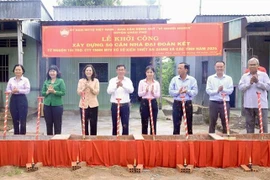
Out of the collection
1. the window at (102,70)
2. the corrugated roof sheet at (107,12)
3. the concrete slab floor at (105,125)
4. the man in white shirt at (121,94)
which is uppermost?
the corrugated roof sheet at (107,12)

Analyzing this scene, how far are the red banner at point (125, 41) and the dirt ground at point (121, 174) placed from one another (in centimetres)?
502

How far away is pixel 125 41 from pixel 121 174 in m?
5.36

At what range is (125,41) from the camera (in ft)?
27.8

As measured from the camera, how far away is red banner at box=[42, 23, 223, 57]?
8336 mm

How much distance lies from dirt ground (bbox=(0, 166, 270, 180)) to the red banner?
502 centimetres

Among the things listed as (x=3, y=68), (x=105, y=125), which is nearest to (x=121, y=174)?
(x=105, y=125)

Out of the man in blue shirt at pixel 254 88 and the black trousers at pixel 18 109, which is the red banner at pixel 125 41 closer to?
the black trousers at pixel 18 109

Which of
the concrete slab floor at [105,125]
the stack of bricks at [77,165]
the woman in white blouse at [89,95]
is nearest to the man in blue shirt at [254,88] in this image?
the concrete slab floor at [105,125]

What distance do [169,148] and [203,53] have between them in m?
4.94

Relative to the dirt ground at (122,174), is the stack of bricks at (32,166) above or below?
above

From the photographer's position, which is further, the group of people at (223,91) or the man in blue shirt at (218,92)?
the man in blue shirt at (218,92)

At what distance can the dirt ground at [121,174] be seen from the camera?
350 centimetres

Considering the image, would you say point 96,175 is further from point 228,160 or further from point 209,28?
point 209,28

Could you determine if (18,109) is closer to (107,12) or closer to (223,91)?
(223,91)
